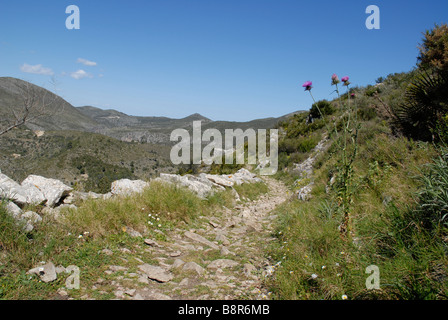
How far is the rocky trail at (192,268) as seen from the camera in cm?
258

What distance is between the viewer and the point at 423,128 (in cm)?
539

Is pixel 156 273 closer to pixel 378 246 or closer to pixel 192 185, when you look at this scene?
pixel 378 246

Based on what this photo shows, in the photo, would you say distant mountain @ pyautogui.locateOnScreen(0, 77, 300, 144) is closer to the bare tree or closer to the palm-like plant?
the bare tree

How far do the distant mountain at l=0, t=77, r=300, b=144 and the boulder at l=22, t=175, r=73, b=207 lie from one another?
2.93 metres

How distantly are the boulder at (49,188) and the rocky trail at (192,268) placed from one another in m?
1.87

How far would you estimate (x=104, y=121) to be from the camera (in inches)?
6181

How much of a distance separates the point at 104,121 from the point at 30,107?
167 metres

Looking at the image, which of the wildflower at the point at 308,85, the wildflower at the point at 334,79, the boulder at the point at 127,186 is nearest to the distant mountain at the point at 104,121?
the boulder at the point at 127,186

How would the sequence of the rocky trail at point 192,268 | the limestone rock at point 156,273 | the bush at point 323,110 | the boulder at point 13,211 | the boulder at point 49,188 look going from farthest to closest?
the bush at point 323,110 → the boulder at point 49,188 → the boulder at point 13,211 → the limestone rock at point 156,273 → the rocky trail at point 192,268

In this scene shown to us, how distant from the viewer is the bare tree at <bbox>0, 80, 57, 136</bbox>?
6355mm

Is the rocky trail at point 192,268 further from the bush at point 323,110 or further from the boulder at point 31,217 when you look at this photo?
the bush at point 323,110
